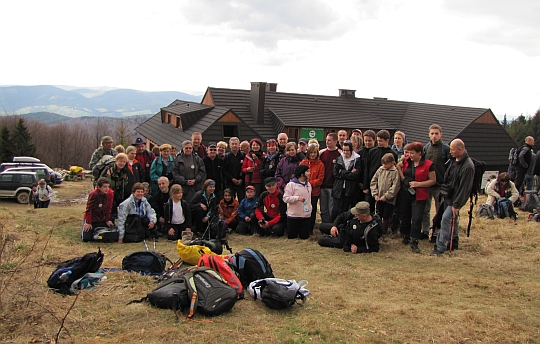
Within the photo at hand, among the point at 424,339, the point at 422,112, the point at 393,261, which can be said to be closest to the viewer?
the point at 424,339

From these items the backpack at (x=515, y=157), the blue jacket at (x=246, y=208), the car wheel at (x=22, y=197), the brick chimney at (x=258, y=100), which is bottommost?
the car wheel at (x=22, y=197)

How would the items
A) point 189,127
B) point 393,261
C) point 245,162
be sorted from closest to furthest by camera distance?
point 393,261 < point 245,162 < point 189,127

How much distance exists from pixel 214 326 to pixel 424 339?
2086mm

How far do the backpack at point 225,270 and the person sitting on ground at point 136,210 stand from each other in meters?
3.46

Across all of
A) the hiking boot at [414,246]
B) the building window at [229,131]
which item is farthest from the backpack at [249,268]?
the building window at [229,131]

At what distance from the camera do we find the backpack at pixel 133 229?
8242 millimetres

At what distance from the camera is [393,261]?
704cm

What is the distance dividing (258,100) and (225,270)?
86.0ft

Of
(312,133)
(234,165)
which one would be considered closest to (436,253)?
(234,165)

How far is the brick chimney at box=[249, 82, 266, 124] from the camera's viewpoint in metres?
30.5

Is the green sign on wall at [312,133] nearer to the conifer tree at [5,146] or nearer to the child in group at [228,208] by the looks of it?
the child in group at [228,208]

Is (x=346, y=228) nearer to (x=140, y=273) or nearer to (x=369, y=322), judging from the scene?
(x=369, y=322)

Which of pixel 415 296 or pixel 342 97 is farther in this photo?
pixel 342 97

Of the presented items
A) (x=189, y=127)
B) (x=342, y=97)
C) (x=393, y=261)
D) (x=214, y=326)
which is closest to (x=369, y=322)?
(x=214, y=326)
